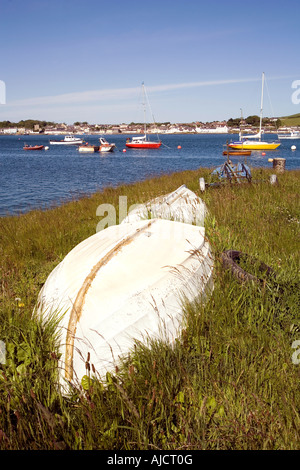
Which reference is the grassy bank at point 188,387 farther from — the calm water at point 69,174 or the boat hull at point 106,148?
the boat hull at point 106,148

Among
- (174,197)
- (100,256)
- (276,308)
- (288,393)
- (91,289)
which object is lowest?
(288,393)

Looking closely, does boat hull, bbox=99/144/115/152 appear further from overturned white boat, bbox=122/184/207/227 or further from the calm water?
overturned white boat, bbox=122/184/207/227

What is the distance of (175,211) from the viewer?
23.7 ft

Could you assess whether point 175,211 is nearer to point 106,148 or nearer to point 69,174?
point 69,174

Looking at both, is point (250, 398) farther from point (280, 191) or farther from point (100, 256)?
point (280, 191)

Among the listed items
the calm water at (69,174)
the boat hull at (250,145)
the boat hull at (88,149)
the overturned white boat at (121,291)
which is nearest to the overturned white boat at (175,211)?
the overturned white boat at (121,291)

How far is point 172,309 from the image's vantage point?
3322 millimetres

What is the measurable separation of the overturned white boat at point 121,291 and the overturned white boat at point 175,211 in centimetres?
241

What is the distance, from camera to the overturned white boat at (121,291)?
301 cm

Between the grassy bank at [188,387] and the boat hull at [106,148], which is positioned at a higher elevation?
the boat hull at [106,148]

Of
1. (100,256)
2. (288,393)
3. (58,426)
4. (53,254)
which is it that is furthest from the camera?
(53,254)

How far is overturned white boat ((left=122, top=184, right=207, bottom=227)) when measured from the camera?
6.83m
